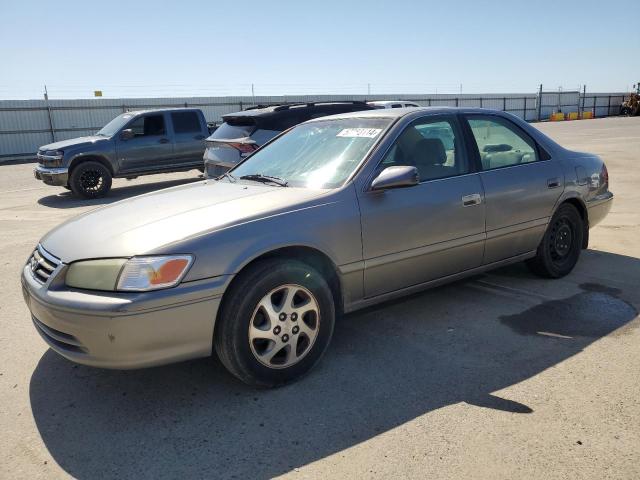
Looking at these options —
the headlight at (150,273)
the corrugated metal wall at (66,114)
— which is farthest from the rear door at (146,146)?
the corrugated metal wall at (66,114)

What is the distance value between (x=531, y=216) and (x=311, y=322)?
90.4 inches

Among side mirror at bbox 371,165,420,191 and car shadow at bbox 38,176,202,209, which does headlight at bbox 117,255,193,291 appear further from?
car shadow at bbox 38,176,202,209

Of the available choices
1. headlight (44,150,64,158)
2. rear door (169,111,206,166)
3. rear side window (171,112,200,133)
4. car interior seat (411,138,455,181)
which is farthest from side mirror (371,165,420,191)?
rear side window (171,112,200,133)

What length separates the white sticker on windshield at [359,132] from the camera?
3.92m

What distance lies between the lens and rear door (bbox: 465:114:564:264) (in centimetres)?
433

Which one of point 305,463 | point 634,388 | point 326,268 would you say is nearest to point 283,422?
point 305,463

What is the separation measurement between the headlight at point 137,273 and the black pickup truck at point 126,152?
30.7 ft

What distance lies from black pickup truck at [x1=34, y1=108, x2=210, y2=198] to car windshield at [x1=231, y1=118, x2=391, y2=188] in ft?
26.6

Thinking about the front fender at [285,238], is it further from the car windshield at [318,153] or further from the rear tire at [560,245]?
the rear tire at [560,245]

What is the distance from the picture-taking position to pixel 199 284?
2910 mm

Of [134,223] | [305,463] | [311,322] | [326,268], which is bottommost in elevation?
[305,463]

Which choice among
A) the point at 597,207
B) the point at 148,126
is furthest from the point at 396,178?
the point at 148,126

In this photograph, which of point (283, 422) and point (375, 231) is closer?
point (283, 422)

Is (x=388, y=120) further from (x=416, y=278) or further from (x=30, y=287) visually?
(x=30, y=287)
